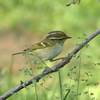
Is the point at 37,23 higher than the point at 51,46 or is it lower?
higher

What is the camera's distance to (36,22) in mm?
5211

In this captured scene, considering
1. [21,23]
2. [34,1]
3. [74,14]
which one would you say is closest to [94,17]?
[74,14]

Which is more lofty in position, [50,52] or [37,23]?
[37,23]

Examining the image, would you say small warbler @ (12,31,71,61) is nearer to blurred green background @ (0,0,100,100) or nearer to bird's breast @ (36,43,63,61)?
bird's breast @ (36,43,63,61)

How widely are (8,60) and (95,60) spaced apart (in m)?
1.59

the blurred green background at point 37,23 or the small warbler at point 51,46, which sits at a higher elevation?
the blurred green background at point 37,23

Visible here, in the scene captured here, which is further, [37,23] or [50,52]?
[37,23]

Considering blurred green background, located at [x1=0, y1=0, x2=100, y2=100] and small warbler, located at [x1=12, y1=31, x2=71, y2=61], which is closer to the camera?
small warbler, located at [x1=12, y1=31, x2=71, y2=61]

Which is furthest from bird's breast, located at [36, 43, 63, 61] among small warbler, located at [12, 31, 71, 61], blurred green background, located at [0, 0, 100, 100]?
blurred green background, located at [0, 0, 100, 100]

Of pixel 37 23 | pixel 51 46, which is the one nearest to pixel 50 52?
pixel 51 46

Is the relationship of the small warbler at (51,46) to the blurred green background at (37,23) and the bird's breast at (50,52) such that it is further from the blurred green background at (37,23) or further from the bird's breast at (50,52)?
the blurred green background at (37,23)

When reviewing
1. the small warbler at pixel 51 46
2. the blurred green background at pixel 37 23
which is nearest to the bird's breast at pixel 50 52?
the small warbler at pixel 51 46

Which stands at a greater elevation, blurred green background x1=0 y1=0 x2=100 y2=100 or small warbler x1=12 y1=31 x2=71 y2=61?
blurred green background x1=0 y1=0 x2=100 y2=100

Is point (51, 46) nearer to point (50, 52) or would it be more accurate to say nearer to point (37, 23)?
point (50, 52)
